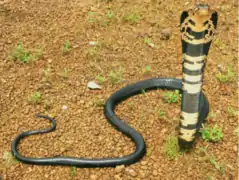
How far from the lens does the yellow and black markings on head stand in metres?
3.32

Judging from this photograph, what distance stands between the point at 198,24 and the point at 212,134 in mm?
1379

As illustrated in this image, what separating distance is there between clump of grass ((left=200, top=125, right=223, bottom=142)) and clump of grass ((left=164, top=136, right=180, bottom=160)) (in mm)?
283

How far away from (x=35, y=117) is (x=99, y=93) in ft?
2.58

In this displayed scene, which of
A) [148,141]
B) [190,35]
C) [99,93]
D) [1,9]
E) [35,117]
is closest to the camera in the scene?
[190,35]

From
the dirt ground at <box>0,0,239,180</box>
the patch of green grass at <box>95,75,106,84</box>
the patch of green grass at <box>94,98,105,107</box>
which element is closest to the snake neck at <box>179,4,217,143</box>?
the dirt ground at <box>0,0,239,180</box>

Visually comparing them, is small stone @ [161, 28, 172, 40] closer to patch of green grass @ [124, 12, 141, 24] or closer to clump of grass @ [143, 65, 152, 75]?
patch of green grass @ [124, 12, 141, 24]

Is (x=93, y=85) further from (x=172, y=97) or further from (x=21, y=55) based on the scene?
(x=21, y=55)

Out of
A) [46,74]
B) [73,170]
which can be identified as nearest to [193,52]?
[73,170]

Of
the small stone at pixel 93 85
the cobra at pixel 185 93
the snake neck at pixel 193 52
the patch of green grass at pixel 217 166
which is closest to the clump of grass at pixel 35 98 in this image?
the cobra at pixel 185 93

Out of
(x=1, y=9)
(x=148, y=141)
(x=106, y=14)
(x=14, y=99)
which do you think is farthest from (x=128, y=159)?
(x=1, y=9)

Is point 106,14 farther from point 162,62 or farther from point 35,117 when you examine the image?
point 35,117

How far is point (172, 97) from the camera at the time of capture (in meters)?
4.81

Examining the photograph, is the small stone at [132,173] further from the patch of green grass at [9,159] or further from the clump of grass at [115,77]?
the clump of grass at [115,77]

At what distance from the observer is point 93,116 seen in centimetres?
468
